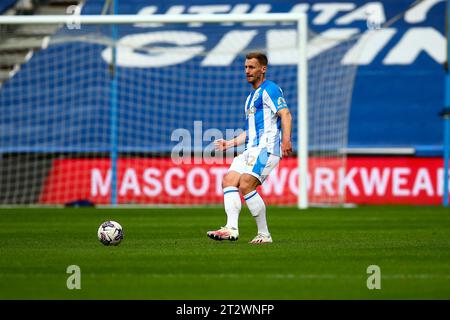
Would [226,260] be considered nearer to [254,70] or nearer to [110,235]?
[110,235]

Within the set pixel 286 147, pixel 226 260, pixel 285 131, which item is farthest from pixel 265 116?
pixel 226 260

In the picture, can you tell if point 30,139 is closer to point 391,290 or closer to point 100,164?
point 100,164

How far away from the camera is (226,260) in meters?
8.30

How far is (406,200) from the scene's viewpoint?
19531 mm

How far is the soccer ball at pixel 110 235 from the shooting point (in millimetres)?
9742

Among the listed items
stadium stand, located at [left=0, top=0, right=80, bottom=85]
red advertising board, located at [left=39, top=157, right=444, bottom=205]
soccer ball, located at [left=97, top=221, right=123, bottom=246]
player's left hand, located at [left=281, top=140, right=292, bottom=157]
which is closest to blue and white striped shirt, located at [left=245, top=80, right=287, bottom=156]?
player's left hand, located at [left=281, top=140, right=292, bottom=157]

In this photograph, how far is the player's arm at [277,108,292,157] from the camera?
31.4ft

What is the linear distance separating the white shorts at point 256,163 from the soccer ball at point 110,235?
127 centimetres

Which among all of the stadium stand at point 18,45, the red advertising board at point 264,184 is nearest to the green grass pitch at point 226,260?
the red advertising board at point 264,184

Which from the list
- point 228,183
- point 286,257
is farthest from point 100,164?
point 286,257

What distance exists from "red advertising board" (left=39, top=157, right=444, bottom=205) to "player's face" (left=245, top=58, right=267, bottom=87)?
9.28 meters

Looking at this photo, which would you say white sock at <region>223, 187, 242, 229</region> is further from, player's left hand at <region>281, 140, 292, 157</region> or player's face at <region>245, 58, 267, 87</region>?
player's face at <region>245, 58, 267, 87</region>

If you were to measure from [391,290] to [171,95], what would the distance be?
1456 cm

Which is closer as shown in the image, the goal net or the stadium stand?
the goal net
